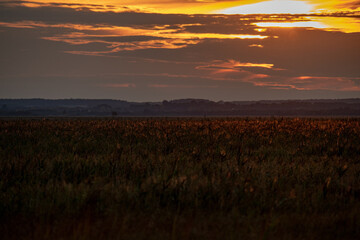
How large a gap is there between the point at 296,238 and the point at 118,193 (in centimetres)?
305

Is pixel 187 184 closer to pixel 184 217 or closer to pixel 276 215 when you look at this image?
pixel 184 217

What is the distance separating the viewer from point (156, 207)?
716 cm

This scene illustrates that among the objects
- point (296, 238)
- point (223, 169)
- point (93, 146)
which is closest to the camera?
point (296, 238)

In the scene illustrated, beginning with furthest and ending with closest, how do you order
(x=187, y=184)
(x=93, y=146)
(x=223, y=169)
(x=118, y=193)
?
1. (x=93, y=146)
2. (x=223, y=169)
3. (x=187, y=184)
4. (x=118, y=193)

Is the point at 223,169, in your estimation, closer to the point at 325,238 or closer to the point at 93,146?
the point at 325,238

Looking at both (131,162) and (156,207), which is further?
(131,162)

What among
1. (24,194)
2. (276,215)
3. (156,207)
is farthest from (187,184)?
(24,194)

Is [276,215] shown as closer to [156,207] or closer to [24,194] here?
[156,207]

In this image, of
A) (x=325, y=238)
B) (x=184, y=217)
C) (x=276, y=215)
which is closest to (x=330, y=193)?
(x=276, y=215)

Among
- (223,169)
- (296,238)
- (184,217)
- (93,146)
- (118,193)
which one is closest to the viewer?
(296,238)

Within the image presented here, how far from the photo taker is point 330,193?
8164 millimetres

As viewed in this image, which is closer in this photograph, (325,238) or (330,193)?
(325,238)

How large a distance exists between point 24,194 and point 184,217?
9.58 ft

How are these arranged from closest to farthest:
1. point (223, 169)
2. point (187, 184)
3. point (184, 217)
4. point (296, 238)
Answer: point (296, 238) → point (184, 217) → point (187, 184) → point (223, 169)
